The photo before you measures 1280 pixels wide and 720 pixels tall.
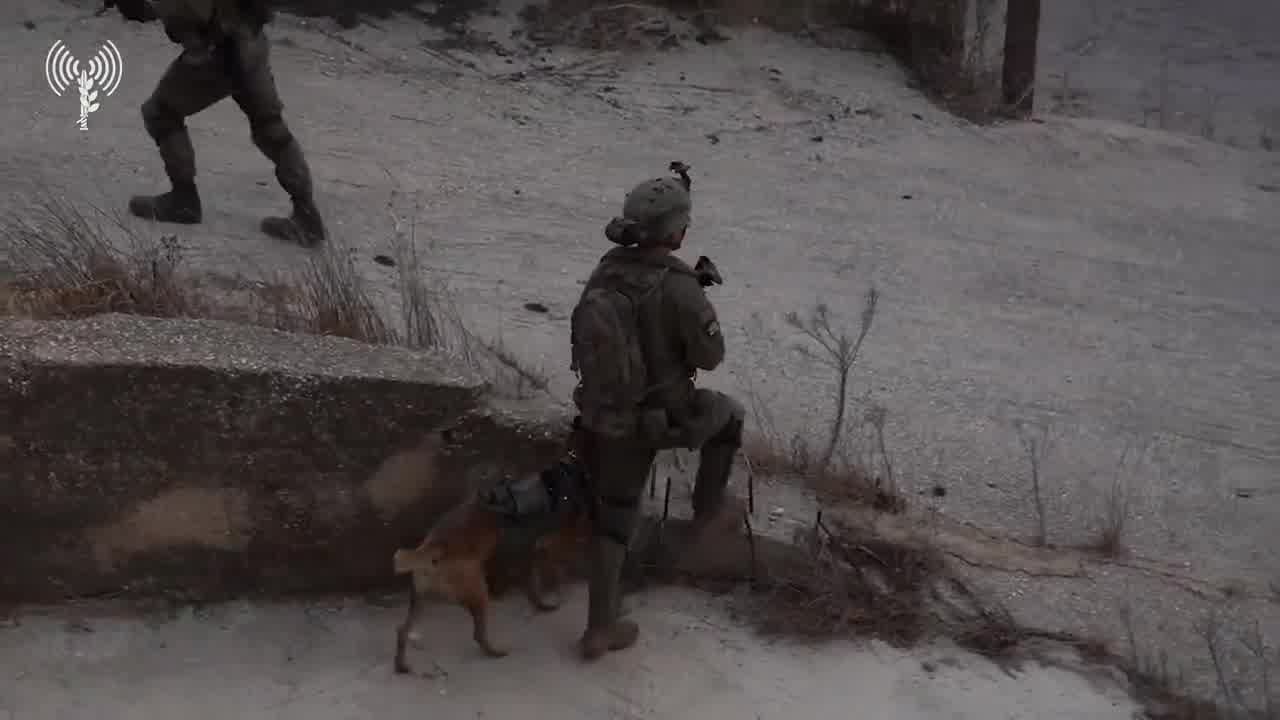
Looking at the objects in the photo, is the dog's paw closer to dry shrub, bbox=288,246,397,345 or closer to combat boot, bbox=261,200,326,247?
dry shrub, bbox=288,246,397,345

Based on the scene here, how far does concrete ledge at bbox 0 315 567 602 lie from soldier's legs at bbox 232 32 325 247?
82.0 inches

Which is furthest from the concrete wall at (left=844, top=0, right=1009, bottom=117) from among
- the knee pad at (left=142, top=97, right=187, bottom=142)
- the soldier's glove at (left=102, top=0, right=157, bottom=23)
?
the soldier's glove at (left=102, top=0, right=157, bottom=23)

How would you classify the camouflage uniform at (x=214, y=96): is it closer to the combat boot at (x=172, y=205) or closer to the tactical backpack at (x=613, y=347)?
the combat boot at (x=172, y=205)

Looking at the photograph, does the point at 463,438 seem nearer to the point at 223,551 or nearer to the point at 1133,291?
the point at 223,551

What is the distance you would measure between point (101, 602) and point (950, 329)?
383 centimetres

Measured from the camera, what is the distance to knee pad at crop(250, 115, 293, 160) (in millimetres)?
5895

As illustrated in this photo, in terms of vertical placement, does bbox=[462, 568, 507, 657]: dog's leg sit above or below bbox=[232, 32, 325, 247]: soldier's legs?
below

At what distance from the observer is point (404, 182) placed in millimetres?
7102

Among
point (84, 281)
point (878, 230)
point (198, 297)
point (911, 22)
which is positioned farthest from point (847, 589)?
point (911, 22)

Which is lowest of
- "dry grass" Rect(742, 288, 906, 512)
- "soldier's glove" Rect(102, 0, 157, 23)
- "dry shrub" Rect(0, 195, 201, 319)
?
"dry grass" Rect(742, 288, 906, 512)

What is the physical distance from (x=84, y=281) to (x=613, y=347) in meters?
1.79

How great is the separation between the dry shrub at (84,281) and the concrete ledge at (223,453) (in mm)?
416

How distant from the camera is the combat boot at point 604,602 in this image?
3826 millimetres

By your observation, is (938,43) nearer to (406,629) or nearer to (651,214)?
(651,214)
